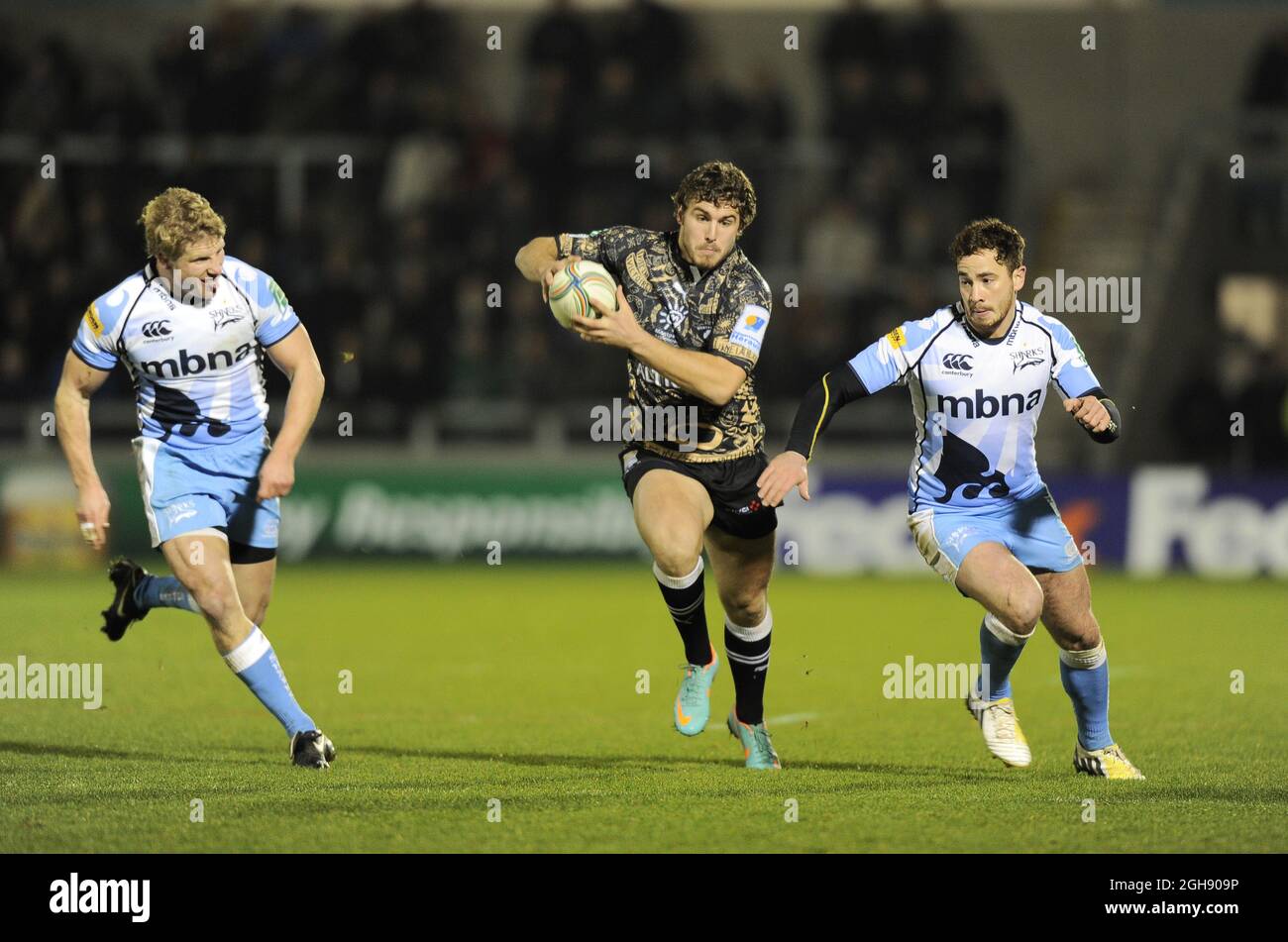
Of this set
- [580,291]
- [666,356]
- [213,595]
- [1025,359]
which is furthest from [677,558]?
[213,595]

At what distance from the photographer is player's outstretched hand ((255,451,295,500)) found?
296 inches

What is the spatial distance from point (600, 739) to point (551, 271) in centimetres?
230

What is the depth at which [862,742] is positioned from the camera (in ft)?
27.9

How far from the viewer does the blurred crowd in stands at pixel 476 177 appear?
18.4 meters

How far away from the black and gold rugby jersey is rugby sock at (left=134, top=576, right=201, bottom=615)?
228 centimetres

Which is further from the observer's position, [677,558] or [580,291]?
[677,558]

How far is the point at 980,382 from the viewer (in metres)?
7.46

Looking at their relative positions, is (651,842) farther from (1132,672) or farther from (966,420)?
(1132,672)

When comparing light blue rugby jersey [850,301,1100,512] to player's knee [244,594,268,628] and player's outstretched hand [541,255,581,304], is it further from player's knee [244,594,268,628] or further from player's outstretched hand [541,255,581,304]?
player's knee [244,594,268,628]

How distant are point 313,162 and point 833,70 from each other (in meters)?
5.57

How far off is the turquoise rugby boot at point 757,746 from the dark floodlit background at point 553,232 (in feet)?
31.8

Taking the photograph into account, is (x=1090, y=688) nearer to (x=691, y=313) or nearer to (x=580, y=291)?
(x=691, y=313)

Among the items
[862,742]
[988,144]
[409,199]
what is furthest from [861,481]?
[862,742]

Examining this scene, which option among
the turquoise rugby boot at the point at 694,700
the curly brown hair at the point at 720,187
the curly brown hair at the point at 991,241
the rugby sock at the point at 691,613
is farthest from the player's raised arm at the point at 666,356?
the turquoise rugby boot at the point at 694,700
